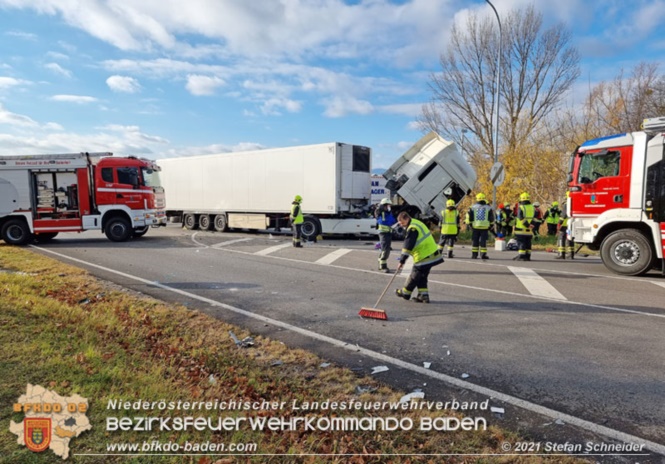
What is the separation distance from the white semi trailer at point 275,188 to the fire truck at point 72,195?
158 inches

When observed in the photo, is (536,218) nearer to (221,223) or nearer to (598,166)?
(598,166)

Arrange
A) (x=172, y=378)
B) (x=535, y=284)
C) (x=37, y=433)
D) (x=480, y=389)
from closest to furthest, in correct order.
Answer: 1. (x=37, y=433)
2. (x=172, y=378)
3. (x=480, y=389)
4. (x=535, y=284)

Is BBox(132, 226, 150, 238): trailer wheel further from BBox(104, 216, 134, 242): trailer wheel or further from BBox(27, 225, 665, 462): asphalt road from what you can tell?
BBox(27, 225, 665, 462): asphalt road

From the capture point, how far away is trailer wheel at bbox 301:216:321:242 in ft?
52.4

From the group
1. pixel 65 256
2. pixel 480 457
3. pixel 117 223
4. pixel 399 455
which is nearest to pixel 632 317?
pixel 480 457

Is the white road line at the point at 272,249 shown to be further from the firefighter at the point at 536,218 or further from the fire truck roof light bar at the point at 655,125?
the fire truck roof light bar at the point at 655,125

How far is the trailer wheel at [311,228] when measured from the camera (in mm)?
15977

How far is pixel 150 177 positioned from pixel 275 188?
474cm

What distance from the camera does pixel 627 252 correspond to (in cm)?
844

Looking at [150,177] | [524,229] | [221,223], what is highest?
[150,177]

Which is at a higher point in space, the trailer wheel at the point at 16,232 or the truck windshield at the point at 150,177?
the truck windshield at the point at 150,177

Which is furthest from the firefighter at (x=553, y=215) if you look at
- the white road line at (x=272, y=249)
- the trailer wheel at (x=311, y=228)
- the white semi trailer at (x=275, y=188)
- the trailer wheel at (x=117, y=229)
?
the trailer wheel at (x=117, y=229)

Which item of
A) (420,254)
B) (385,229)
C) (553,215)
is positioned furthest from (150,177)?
(553,215)

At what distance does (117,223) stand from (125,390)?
13246mm
